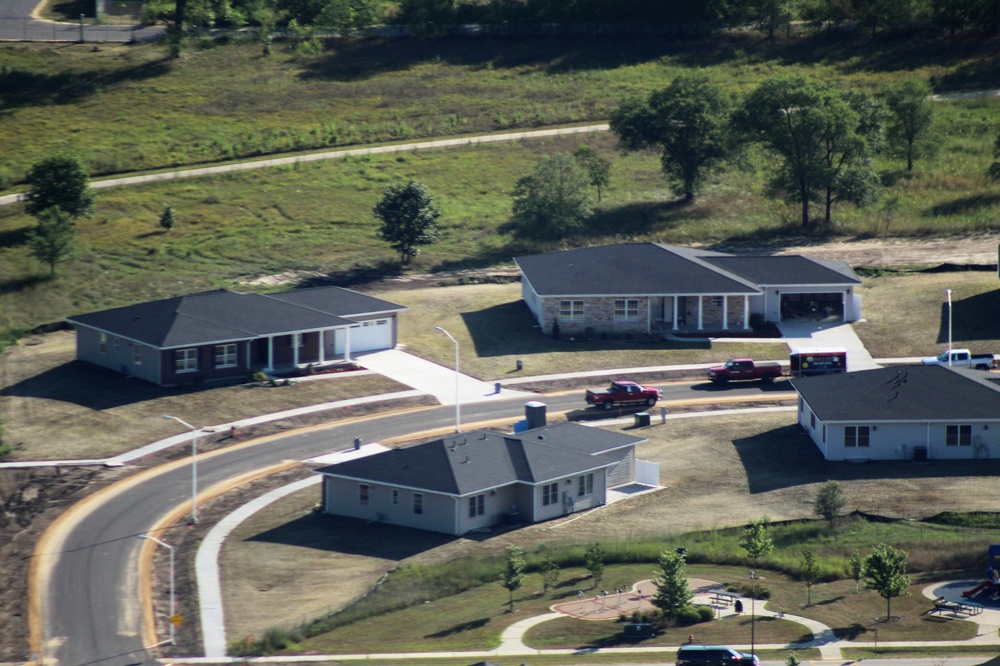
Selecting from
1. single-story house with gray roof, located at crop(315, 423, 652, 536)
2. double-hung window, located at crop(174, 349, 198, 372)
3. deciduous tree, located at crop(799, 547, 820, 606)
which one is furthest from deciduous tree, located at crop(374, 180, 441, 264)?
deciduous tree, located at crop(799, 547, 820, 606)

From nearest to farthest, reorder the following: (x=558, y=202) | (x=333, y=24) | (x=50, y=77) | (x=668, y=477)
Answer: (x=668, y=477)
(x=558, y=202)
(x=50, y=77)
(x=333, y=24)

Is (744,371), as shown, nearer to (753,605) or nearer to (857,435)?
(857,435)

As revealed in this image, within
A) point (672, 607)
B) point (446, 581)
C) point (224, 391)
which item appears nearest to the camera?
point (672, 607)

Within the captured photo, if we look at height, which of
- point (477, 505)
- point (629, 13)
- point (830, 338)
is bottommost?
point (477, 505)

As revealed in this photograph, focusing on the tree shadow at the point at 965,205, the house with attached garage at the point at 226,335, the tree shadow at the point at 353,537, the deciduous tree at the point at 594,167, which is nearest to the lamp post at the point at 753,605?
the tree shadow at the point at 353,537

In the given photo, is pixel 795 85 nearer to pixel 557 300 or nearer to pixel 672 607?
pixel 557 300

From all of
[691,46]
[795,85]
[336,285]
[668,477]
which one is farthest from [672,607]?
[691,46]

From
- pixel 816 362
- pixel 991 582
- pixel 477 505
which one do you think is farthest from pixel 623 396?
pixel 991 582
